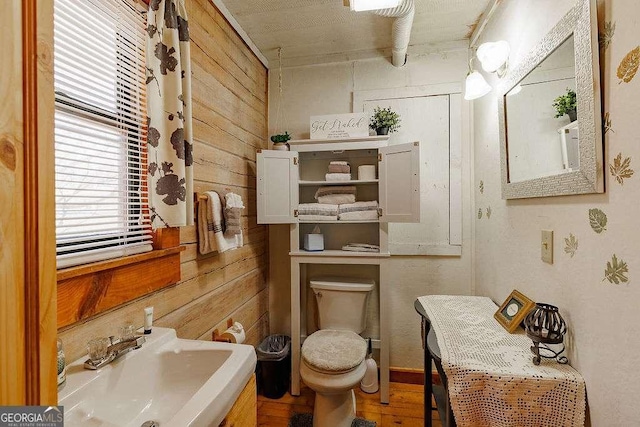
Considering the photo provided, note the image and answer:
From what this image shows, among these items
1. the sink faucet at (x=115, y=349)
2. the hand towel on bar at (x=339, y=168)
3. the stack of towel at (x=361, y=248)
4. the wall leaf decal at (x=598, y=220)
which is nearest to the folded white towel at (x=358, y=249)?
the stack of towel at (x=361, y=248)

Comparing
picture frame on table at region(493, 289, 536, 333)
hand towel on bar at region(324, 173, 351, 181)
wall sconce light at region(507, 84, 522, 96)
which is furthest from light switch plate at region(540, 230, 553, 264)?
hand towel on bar at region(324, 173, 351, 181)

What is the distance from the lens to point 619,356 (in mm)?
781

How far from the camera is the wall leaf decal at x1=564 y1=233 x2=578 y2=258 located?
38.7 inches

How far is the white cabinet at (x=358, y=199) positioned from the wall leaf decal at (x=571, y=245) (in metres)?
0.94

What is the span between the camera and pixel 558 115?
1046 millimetres

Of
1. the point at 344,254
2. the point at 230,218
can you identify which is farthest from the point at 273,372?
the point at 230,218

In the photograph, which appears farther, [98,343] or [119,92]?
[119,92]

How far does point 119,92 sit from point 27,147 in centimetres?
89

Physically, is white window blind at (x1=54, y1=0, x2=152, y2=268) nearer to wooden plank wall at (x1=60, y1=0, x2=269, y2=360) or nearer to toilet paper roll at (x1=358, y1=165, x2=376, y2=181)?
wooden plank wall at (x1=60, y1=0, x2=269, y2=360)

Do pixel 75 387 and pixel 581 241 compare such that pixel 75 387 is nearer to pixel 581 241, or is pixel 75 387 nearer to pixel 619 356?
pixel 619 356

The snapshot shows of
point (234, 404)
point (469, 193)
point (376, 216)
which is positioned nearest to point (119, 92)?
point (234, 404)

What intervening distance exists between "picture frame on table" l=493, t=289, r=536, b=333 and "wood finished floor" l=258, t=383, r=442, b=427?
1.04 metres

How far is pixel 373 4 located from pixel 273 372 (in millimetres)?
2345

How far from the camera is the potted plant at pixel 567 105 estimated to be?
37.8 inches
